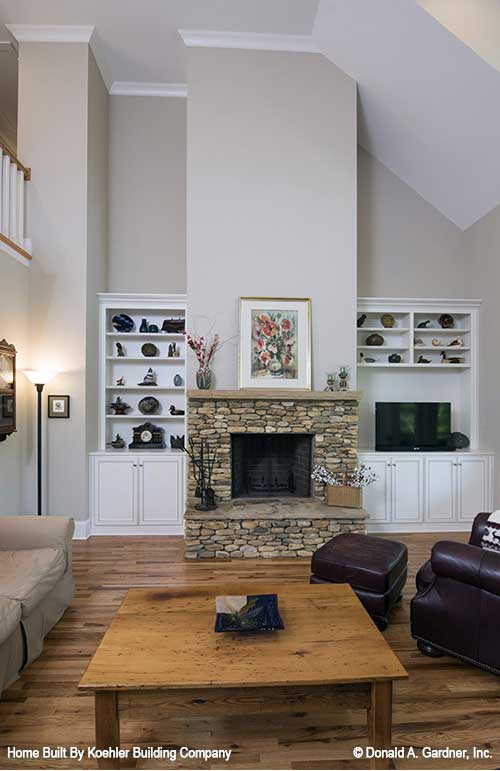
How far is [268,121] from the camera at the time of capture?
447 cm

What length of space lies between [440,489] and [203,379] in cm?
279

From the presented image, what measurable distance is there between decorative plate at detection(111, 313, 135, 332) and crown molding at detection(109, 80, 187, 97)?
8.84 feet

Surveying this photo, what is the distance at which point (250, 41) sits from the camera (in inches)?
175

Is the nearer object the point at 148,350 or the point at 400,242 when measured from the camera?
the point at 148,350

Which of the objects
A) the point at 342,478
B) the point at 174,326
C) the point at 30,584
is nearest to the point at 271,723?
the point at 30,584

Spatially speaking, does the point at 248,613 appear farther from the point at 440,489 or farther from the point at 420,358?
the point at 420,358

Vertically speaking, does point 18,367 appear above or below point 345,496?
above

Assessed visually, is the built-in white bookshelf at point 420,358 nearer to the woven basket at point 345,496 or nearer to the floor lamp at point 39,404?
the woven basket at point 345,496

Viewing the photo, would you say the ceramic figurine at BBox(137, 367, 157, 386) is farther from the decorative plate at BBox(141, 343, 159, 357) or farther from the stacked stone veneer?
the stacked stone veneer

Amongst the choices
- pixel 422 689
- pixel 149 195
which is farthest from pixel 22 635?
pixel 149 195

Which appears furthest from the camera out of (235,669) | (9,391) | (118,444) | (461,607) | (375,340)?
(375,340)

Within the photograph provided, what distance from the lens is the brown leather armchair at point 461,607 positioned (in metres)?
2.17

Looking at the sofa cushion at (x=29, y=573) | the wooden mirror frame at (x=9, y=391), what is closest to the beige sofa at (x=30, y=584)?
the sofa cushion at (x=29, y=573)

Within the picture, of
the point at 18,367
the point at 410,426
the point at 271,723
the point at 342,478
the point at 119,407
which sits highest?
the point at 18,367
